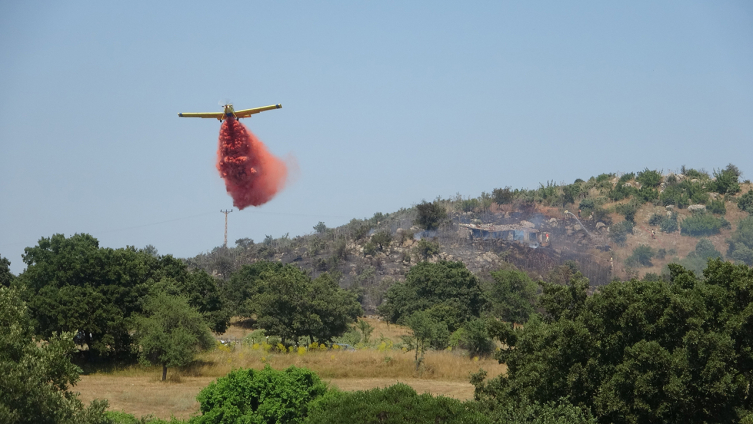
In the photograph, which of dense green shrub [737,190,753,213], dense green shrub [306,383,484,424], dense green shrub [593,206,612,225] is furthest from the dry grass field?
dense green shrub [737,190,753,213]

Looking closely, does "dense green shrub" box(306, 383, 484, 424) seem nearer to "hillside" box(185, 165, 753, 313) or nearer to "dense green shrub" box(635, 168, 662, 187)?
"hillside" box(185, 165, 753, 313)

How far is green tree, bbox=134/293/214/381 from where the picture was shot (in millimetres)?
40031

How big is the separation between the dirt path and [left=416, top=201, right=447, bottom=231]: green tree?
62197 millimetres

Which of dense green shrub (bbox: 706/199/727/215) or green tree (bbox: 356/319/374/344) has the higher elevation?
dense green shrub (bbox: 706/199/727/215)

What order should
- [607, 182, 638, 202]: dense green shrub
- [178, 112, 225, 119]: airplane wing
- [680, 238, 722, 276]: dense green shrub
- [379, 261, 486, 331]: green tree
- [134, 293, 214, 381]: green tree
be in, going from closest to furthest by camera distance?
[178, 112, 225, 119]: airplane wing < [134, 293, 214, 381]: green tree < [379, 261, 486, 331]: green tree < [680, 238, 722, 276]: dense green shrub < [607, 182, 638, 202]: dense green shrub

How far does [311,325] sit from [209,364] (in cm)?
753

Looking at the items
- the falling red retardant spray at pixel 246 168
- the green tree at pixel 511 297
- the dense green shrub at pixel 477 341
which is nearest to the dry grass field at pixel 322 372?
the dense green shrub at pixel 477 341

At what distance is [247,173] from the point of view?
32.6m

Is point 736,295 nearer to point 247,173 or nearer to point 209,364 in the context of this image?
point 247,173

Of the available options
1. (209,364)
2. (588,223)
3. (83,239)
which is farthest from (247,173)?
(588,223)

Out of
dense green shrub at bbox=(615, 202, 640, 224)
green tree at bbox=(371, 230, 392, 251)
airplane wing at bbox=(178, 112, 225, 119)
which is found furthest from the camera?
dense green shrub at bbox=(615, 202, 640, 224)

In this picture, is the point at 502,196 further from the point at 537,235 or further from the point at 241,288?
the point at 241,288

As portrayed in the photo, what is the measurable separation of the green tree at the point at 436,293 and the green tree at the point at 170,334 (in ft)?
75.9

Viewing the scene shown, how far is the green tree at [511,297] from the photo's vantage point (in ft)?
204
